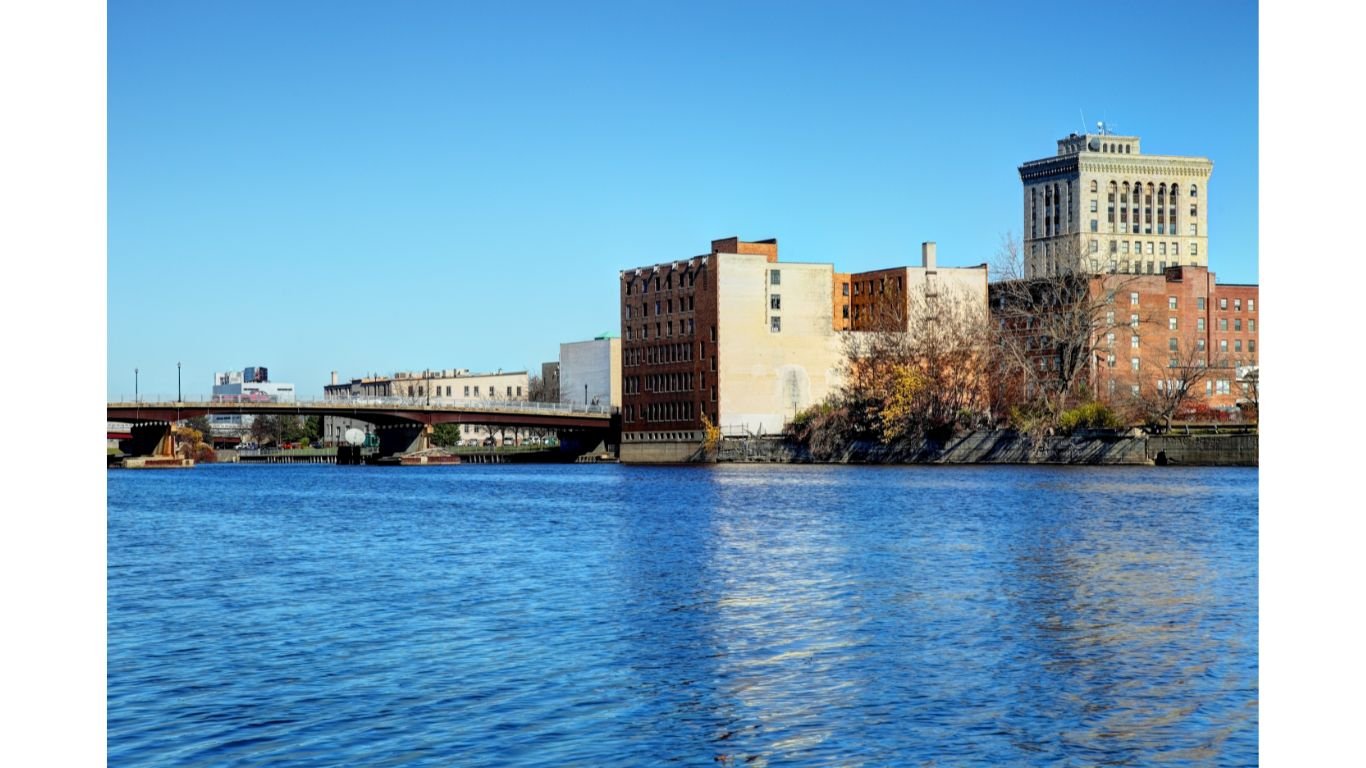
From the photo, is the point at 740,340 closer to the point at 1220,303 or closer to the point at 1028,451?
the point at 1028,451

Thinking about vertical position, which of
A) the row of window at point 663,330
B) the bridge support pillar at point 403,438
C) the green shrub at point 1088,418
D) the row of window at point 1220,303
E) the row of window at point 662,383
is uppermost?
the row of window at point 1220,303

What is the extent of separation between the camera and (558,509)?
6144cm

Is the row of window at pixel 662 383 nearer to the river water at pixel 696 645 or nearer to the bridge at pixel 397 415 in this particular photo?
the bridge at pixel 397 415

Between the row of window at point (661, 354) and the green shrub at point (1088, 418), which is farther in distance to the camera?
the row of window at point (661, 354)

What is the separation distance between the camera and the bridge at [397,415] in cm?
13050

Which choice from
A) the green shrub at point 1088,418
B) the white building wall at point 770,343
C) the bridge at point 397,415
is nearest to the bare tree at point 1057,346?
the green shrub at point 1088,418

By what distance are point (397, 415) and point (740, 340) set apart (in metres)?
31.2

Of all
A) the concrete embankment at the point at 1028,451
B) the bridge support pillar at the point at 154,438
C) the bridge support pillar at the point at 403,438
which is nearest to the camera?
the concrete embankment at the point at 1028,451

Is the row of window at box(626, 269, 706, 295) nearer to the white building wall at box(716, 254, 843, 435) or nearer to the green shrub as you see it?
the white building wall at box(716, 254, 843, 435)

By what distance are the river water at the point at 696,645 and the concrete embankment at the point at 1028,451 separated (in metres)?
47.3

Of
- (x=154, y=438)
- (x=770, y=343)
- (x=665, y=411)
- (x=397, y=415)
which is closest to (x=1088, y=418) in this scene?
(x=770, y=343)
